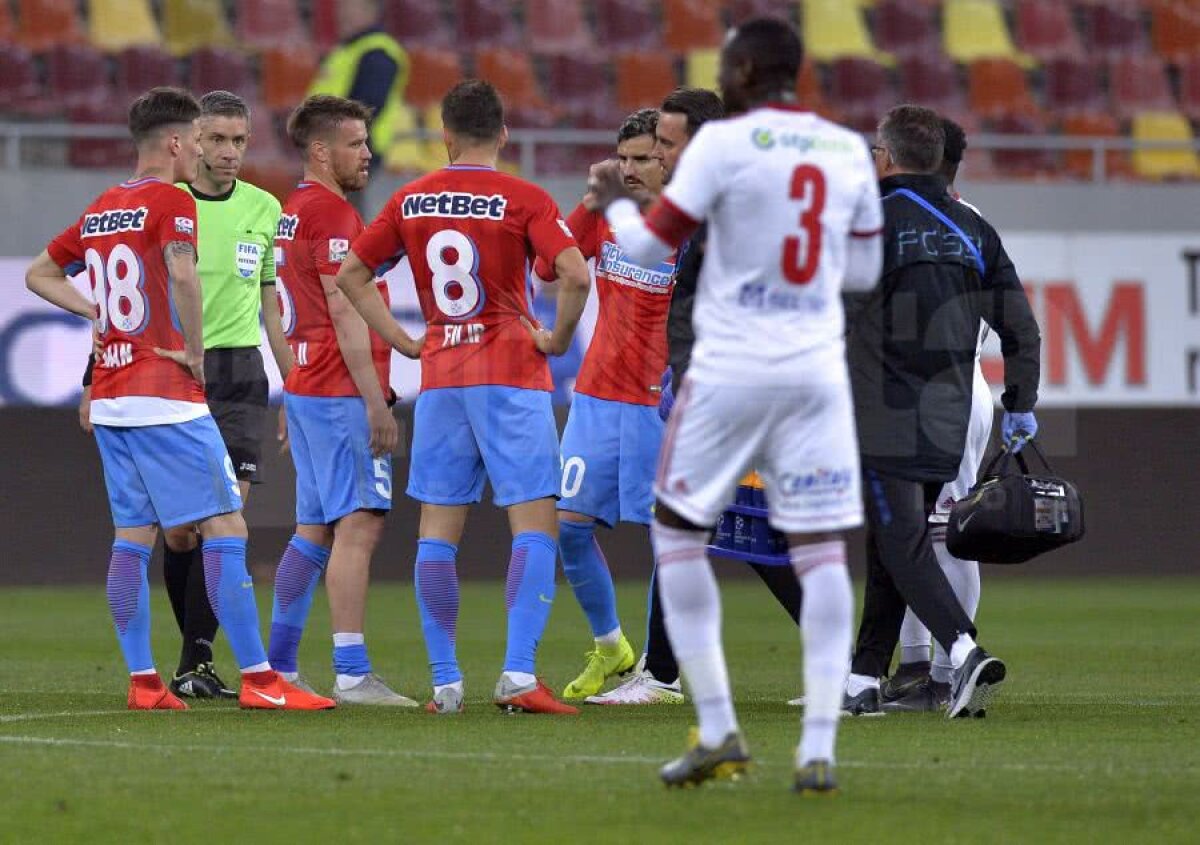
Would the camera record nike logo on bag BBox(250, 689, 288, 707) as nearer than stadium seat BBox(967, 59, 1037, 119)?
Yes

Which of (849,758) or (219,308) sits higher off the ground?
(219,308)

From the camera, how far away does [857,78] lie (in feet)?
64.4

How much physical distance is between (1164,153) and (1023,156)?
124 centimetres

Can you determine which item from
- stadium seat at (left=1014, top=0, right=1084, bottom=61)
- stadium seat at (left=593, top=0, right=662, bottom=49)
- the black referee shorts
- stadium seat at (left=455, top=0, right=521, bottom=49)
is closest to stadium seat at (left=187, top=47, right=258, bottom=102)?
stadium seat at (left=455, top=0, right=521, bottom=49)

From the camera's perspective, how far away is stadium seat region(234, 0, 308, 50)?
18891 millimetres

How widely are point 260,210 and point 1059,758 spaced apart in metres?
4.52

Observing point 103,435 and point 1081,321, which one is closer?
point 103,435

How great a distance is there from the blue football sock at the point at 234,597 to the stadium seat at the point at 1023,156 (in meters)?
11.9

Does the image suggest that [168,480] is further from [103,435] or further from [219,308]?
[219,308]

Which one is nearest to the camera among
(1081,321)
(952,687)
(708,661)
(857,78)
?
(708,661)

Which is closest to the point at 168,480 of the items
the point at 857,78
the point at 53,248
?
the point at 53,248

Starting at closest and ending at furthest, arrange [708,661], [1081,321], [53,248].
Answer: [708,661] < [53,248] < [1081,321]

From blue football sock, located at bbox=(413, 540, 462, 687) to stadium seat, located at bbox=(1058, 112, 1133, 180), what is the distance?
10983 mm

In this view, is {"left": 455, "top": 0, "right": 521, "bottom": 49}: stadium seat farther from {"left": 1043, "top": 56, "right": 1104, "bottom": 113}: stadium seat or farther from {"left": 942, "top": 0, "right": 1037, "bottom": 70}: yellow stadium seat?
{"left": 1043, "top": 56, "right": 1104, "bottom": 113}: stadium seat
